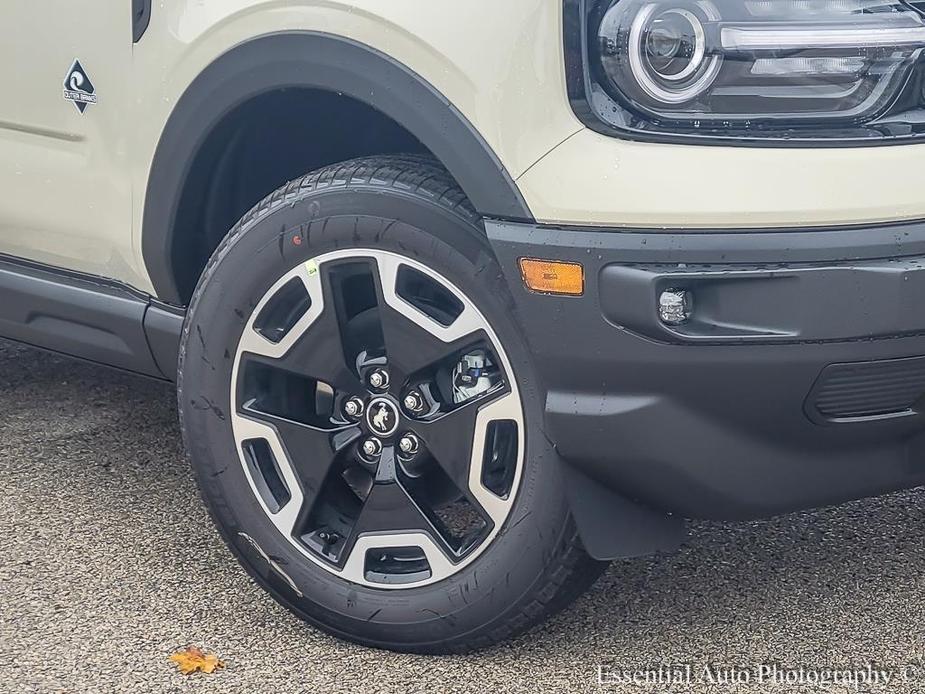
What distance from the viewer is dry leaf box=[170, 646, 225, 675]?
235cm

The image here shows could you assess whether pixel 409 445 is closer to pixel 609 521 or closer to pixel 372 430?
pixel 372 430

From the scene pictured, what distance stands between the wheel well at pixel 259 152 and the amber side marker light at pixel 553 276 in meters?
0.59

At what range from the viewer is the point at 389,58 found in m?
2.09

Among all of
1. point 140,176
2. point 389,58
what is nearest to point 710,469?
point 389,58

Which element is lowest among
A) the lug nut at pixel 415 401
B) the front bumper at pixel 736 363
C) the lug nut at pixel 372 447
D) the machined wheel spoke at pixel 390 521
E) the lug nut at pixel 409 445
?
the machined wheel spoke at pixel 390 521

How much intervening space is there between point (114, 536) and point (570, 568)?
114cm

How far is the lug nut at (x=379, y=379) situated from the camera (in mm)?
2305

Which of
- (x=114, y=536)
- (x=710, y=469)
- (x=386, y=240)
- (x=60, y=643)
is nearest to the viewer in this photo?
(x=710, y=469)

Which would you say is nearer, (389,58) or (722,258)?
(722,258)

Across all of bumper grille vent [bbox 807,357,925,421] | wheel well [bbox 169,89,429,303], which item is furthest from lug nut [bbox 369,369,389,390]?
bumper grille vent [bbox 807,357,925,421]

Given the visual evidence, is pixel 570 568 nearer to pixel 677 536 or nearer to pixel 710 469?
pixel 677 536

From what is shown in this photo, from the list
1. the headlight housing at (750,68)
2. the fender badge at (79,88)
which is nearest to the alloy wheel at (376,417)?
the headlight housing at (750,68)

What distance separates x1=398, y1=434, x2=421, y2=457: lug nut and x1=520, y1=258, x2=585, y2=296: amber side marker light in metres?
0.43

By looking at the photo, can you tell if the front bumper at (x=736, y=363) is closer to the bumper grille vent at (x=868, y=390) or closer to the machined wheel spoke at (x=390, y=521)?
the bumper grille vent at (x=868, y=390)
